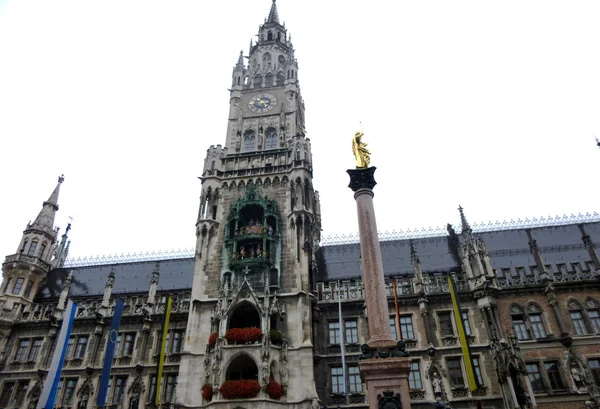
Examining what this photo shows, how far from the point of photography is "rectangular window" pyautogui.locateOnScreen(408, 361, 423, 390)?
96.8ft

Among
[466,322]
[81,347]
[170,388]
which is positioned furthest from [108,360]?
[466,322]

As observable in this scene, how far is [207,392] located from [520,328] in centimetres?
2194

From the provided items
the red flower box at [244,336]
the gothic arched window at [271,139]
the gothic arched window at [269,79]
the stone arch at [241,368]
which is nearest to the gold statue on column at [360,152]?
the red flower box at [244,336]

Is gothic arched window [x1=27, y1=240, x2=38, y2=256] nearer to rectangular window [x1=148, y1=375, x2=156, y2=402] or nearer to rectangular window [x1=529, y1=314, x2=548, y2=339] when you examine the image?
rectangular window [x1=148, y1=375, x2=156, y2=402]

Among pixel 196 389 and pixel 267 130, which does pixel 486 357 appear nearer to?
pixel 196 389

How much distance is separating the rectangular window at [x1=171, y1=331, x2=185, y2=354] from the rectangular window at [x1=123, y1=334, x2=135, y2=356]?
11.2 ft

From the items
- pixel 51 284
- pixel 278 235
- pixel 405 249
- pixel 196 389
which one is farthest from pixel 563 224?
pixel 51 284

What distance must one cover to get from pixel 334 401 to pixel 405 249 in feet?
52.1

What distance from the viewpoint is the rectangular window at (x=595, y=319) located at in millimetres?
30312

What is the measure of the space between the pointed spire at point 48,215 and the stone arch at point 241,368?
25.9 m

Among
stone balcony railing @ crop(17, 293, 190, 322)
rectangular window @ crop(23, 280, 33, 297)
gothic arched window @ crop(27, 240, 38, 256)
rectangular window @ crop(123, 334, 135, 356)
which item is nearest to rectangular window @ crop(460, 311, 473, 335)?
stone balcony railing @ crop(17, 293, 190, 322)

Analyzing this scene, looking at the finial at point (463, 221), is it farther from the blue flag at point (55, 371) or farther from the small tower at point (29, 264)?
the small tower at point (29, 264)

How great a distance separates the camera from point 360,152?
21828 mm

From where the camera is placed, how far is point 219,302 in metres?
31.1
